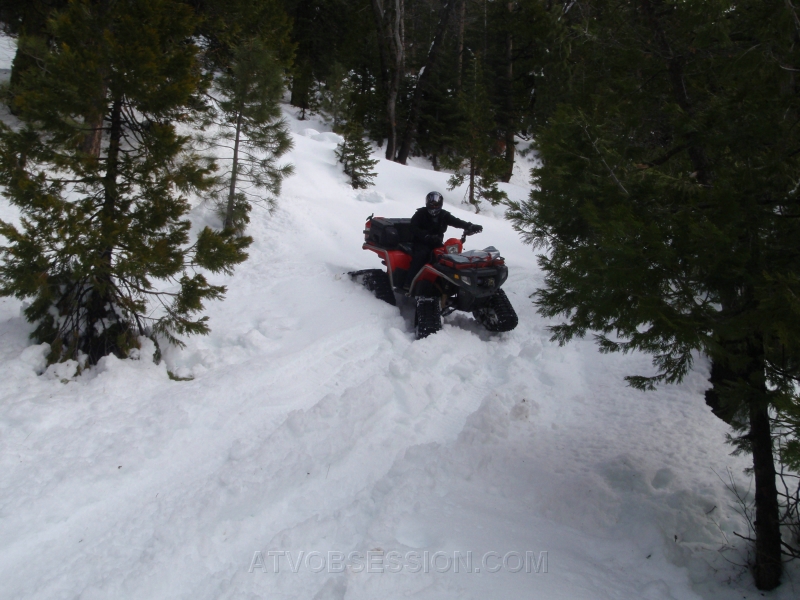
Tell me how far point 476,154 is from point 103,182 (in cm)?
1544

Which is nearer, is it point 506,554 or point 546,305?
point 506,554

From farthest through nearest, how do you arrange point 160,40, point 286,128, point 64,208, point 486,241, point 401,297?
point 486,241, point 286,128, point 401,297, point 160,40, point 64,208

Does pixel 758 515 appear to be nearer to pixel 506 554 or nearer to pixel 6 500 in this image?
pixel 506 554

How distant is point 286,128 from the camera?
32.0 ft

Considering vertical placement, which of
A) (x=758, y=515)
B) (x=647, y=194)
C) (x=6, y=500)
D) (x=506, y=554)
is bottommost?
(x=6, y=500)

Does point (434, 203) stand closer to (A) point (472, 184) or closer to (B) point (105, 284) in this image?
(B) point (105, 284)

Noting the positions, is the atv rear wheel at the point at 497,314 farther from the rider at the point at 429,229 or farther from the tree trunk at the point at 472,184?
the tree trunk at the point at 472,184

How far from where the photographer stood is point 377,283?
25.2 feet

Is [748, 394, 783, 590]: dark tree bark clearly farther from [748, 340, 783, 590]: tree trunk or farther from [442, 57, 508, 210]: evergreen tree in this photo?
[442, 57, 508, 210]: evergreen tree

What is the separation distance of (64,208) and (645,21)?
5.16 metres

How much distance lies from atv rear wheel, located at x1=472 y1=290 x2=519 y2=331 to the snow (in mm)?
386

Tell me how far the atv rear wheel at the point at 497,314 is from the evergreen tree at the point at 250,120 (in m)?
4.52

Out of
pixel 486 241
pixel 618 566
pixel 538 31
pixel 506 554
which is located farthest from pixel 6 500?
pixel 538 31

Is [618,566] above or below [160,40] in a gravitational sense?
below
